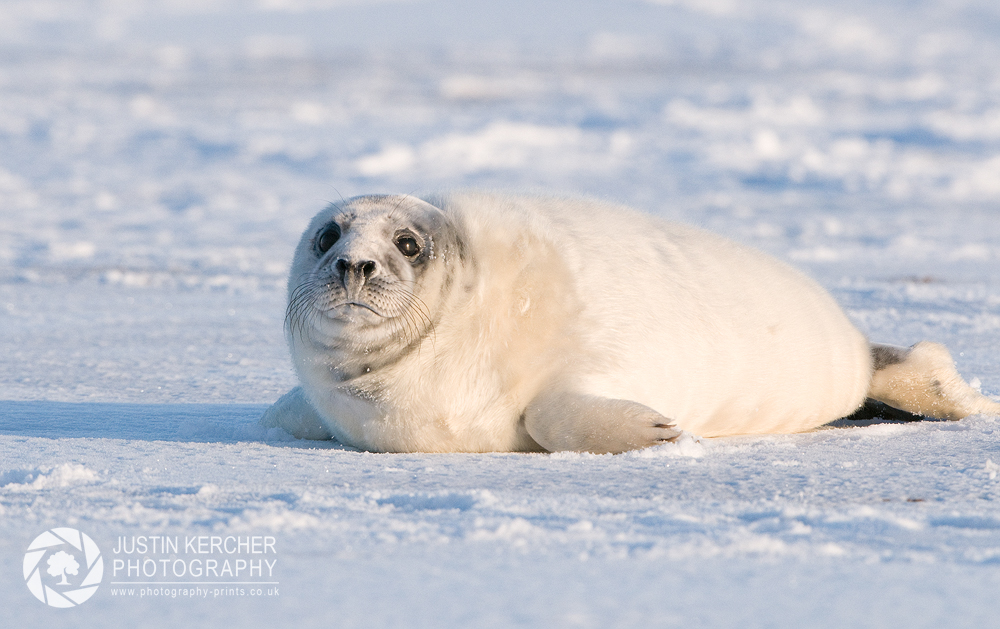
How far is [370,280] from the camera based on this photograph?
287 cm

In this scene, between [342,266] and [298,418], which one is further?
Answer: [298,418]

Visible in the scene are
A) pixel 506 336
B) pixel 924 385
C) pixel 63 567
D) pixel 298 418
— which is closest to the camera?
pixel 63 567

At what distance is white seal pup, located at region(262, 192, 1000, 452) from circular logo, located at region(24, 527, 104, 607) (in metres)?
0.99

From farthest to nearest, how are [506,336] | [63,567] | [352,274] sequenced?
[506,336] < [352,274] < [63,567]

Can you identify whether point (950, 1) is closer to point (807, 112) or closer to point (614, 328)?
point (807, 112)

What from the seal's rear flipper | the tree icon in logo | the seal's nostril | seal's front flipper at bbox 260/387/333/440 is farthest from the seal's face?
the seal's rear flipper

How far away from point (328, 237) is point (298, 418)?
59cm

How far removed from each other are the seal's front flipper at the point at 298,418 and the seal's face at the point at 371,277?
28 centimetres

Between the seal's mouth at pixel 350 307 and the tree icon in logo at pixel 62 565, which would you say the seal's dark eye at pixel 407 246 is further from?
the tree icon in logo at pixel 62 565

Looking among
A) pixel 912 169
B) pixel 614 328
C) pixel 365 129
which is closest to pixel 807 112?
pixel 912 169

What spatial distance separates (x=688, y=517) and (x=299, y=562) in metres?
0.74

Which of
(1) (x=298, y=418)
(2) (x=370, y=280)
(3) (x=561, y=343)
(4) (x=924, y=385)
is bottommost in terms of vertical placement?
(1) (x=298, y=418)

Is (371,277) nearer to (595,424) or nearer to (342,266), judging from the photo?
(342,266)

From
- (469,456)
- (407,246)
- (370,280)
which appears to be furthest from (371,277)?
(469,456)
